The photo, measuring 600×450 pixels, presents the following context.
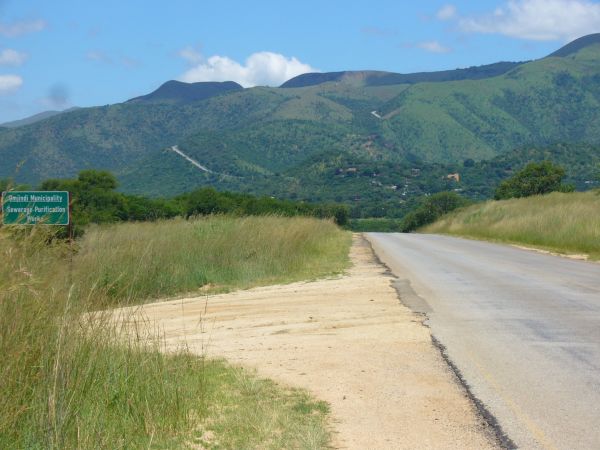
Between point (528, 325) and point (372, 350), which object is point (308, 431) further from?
point (528, 325)

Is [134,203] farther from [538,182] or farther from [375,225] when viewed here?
[375,225]

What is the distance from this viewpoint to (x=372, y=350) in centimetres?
995

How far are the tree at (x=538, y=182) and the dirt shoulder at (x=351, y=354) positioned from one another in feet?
204

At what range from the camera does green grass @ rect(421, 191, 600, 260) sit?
97.0ft

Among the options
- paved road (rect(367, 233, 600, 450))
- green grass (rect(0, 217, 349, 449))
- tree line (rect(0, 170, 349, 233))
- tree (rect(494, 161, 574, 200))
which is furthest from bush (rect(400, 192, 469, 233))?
green grass (rect(0, 217, 349, 449))

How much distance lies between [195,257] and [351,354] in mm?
10025

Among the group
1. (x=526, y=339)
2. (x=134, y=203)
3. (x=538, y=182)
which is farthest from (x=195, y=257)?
(x=538, y=182)

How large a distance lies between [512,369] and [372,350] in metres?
1.85

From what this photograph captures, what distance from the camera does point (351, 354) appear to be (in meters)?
9.72

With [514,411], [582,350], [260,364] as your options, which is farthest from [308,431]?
[582,350]

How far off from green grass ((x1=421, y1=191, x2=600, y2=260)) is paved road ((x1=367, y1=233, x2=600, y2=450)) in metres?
8.47

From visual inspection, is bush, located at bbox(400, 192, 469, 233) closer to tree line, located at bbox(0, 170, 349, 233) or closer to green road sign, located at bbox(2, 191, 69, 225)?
tree line, located at bbox(0, 170, 349, 233)

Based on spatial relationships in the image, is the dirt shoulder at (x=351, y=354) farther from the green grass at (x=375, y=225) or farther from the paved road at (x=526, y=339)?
the green grass at (x=375, y=225)

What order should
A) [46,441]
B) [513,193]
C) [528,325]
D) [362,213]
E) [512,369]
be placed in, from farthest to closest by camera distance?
1. [362,213]
2. [513,193]
3. [528,325]
4. [512,369]
5. [46,441]
